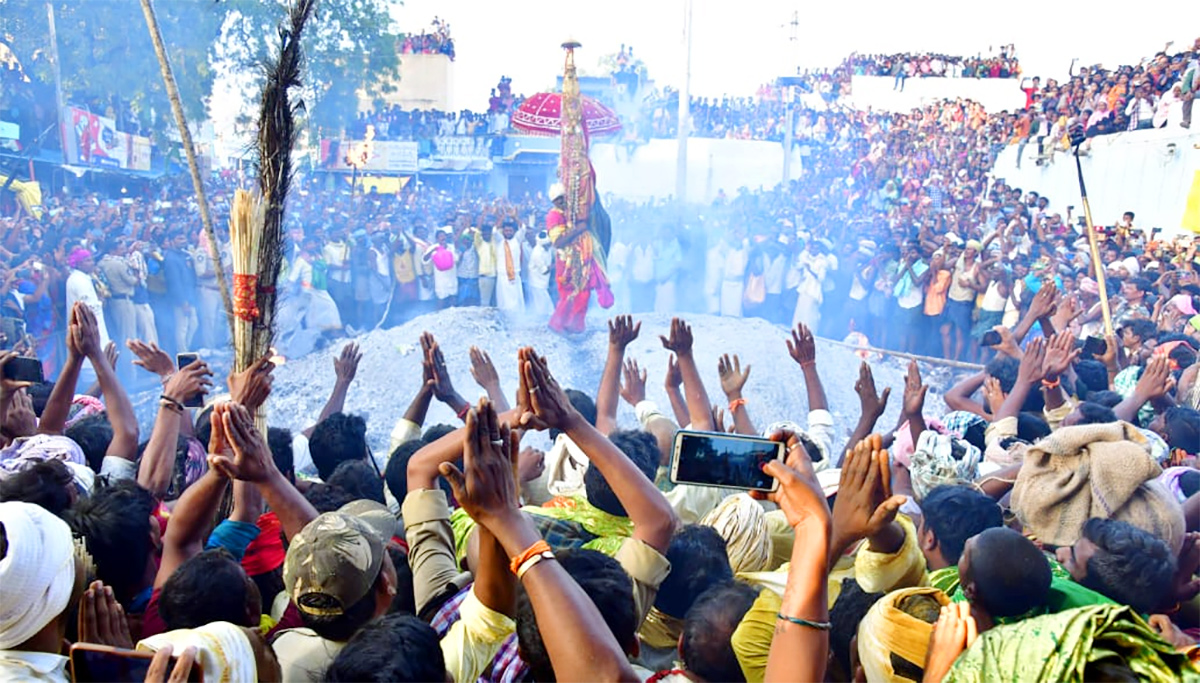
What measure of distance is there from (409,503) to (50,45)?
611cm

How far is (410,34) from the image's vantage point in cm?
625

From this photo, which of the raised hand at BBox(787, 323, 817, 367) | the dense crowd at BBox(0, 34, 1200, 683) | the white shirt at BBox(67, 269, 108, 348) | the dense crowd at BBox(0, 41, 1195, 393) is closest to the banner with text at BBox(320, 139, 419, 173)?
the dense crowd at BBox(0, 41, 1195, 393)

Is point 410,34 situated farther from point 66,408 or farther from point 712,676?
point 712,676

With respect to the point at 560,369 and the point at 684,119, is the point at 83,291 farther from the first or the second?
the point at 684,119

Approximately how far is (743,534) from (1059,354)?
6.28 feet

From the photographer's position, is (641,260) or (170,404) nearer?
(170,404)

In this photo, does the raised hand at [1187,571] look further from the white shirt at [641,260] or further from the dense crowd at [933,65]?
the white shirt at [641,260]

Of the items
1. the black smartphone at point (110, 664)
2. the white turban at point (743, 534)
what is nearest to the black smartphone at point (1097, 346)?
the white turban at point (743, 534)

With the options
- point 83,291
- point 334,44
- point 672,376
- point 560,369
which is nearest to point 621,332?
point 672,376

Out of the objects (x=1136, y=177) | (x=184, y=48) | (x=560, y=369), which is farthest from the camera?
(x=560, y=369)

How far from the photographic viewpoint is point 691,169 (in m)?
10.7

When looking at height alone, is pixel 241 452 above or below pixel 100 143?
below

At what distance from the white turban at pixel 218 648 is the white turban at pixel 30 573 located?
0.85 feet

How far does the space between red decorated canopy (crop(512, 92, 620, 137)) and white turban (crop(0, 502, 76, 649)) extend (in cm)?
656
